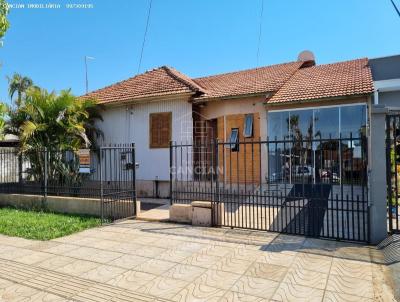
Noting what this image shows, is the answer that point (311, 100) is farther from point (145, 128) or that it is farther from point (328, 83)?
point (145, 128)

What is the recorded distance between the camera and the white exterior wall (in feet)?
44.2

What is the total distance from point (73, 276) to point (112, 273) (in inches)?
24.2

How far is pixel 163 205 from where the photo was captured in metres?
11.8

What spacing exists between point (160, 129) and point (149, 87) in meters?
2.21

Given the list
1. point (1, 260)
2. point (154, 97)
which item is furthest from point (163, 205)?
point (1, 260)

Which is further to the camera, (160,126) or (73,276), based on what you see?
(160,126)

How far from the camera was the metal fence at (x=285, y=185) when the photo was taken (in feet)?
23.4

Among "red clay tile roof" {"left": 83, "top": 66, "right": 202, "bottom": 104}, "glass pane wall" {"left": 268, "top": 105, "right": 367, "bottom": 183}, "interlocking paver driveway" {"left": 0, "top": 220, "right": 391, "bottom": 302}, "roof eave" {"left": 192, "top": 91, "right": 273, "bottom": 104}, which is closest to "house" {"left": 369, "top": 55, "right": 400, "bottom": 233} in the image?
"interlocking paver driveway" {"left": 0, "top": 220, "right": 391, "bottom": 302}

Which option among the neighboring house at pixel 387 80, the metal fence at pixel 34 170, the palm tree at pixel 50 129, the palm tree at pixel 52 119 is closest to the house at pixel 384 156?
the neighboring house at pixel 387 80

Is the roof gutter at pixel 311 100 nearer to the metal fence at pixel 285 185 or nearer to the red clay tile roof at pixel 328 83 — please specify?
the red clay tile roof at pixel 328 83

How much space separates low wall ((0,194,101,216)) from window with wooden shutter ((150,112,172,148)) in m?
4.67

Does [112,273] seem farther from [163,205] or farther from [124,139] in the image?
[124,139]

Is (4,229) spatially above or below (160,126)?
below

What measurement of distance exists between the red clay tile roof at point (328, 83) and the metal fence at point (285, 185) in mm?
1727
